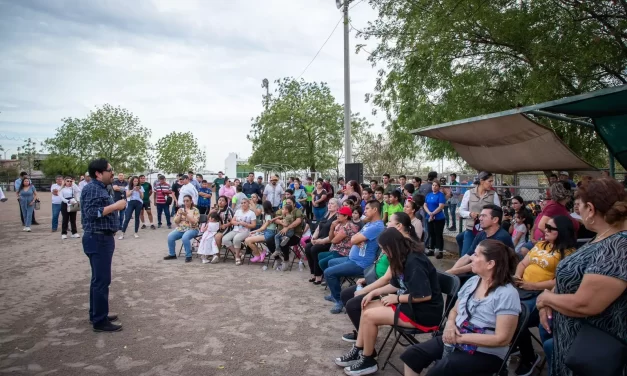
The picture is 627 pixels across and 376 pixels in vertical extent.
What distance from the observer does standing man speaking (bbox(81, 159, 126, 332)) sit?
15.1ft

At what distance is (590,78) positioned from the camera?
8391 millimetres

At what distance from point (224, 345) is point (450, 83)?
908 cm

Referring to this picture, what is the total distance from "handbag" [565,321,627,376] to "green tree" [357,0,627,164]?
22.5 ft

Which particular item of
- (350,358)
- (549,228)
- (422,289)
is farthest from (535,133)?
(350,358)

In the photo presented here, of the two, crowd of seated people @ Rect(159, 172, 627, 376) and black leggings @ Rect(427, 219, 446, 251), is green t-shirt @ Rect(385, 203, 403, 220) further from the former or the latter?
black leggings @ Rect(427, 219, 446, 251)

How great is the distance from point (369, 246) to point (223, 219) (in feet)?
16.0

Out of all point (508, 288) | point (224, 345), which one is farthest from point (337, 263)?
point (508, 288)

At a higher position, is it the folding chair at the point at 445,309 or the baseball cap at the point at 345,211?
the baseball cap at the point at 345,211

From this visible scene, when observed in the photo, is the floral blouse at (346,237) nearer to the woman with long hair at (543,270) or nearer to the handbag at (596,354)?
the woman with long hair at (543,270)

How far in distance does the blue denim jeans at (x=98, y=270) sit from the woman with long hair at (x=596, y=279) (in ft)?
14.6

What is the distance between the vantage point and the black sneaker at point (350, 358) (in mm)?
3775

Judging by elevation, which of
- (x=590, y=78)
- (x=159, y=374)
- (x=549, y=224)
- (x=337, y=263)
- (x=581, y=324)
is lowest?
(x=159, y=374)

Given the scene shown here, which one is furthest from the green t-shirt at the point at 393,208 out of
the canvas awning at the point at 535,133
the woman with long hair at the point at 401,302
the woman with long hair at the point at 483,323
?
the woman with long hair at the point at 483,323

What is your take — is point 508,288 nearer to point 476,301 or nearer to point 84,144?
point 476,301
